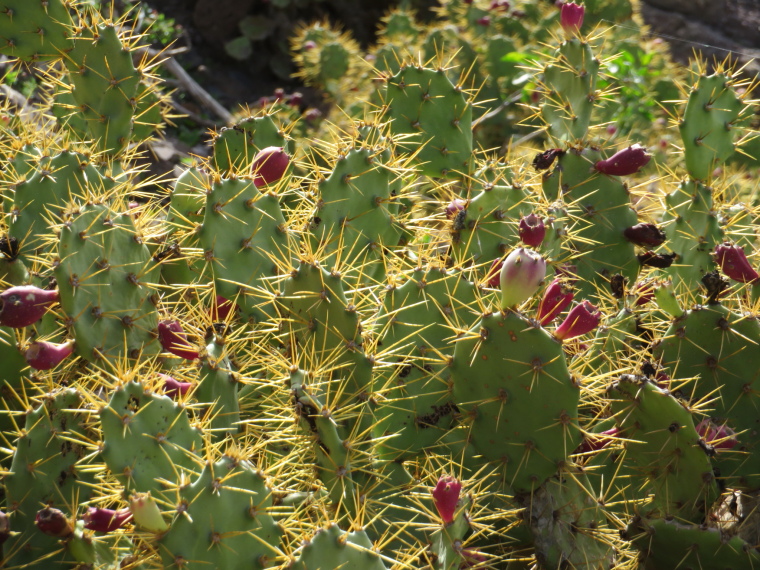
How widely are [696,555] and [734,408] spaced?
420 millimetres

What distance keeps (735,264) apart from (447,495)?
1.21m

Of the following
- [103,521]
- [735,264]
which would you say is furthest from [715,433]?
[103,521]

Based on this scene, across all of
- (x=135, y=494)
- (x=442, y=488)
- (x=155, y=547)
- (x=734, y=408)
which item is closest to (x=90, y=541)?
(x=155, y=547)

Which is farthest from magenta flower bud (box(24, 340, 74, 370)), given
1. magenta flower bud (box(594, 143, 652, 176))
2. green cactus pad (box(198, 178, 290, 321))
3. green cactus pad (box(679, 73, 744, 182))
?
green cactus pad (box(679, 73, 744, 182))

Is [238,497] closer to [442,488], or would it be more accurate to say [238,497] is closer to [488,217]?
[442,488]

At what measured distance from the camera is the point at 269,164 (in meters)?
2.26

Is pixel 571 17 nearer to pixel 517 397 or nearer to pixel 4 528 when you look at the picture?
pixel 517 397

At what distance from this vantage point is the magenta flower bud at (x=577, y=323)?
1670 millimetres

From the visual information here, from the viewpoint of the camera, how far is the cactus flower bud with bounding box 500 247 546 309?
1.48 meters

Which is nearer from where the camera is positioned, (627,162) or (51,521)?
(51,521)

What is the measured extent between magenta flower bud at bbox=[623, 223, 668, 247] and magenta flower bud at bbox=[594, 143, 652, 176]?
0.60ft

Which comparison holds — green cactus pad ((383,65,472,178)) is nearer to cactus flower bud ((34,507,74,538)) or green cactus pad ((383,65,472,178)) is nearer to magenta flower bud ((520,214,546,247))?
magenta flower bud ((520,214,546,247))

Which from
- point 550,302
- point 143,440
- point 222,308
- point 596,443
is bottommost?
point 596,443

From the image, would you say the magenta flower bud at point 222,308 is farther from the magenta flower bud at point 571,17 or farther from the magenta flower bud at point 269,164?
the magenta flower bud at point 571,17
